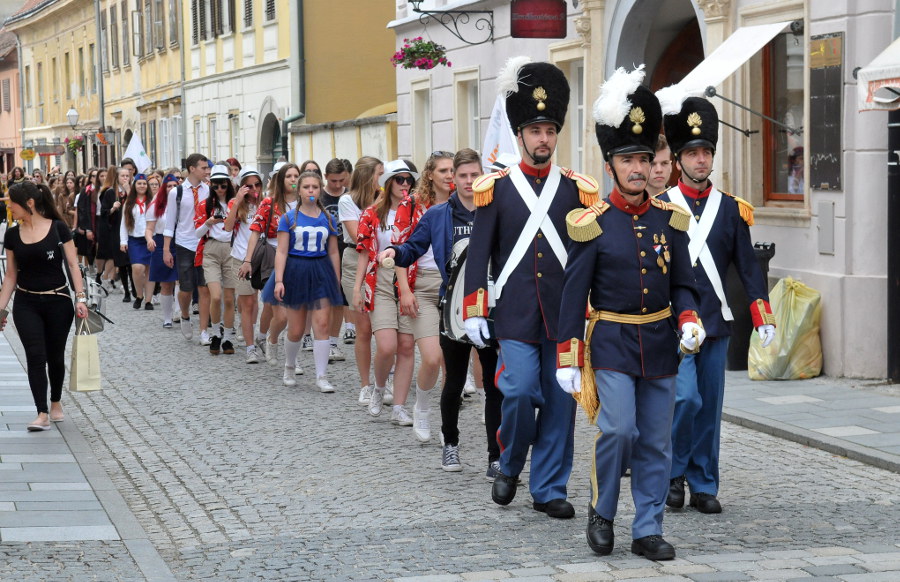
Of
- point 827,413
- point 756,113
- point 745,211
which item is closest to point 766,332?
point 745,211

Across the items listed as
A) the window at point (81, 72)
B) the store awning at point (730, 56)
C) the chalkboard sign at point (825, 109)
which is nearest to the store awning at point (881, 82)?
the chalkboard sign at point (825, 109)

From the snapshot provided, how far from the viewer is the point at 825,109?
1223 centimetres

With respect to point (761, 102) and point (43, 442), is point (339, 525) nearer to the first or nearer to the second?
point (43, 442)

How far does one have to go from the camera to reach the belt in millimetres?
6266

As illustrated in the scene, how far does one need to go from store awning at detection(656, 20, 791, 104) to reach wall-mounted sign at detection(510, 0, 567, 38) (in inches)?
165

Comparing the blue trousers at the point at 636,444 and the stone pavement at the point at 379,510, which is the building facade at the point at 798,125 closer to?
the stone pavement at the point at 379,510

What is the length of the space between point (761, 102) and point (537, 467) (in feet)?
24.5

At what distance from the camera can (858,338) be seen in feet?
38.4

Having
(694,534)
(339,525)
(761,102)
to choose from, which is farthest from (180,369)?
(694,534)

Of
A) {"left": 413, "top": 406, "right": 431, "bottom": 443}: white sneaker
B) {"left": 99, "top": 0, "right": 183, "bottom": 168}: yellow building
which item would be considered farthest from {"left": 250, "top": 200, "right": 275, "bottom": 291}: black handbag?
{"left": 99, "top": 0, "right": 183, "bottom": 168}: yellow building

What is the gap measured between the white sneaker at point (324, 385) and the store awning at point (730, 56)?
146 inches

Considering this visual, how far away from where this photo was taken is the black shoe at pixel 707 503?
7125 mm

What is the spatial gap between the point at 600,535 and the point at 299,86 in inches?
1038

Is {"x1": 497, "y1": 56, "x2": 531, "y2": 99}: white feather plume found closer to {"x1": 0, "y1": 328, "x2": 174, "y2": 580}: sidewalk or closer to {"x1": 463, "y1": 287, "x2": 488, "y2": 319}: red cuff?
{"x1": 463, "y1": 287, "x2": 488, "y2": 319}: red cuff
